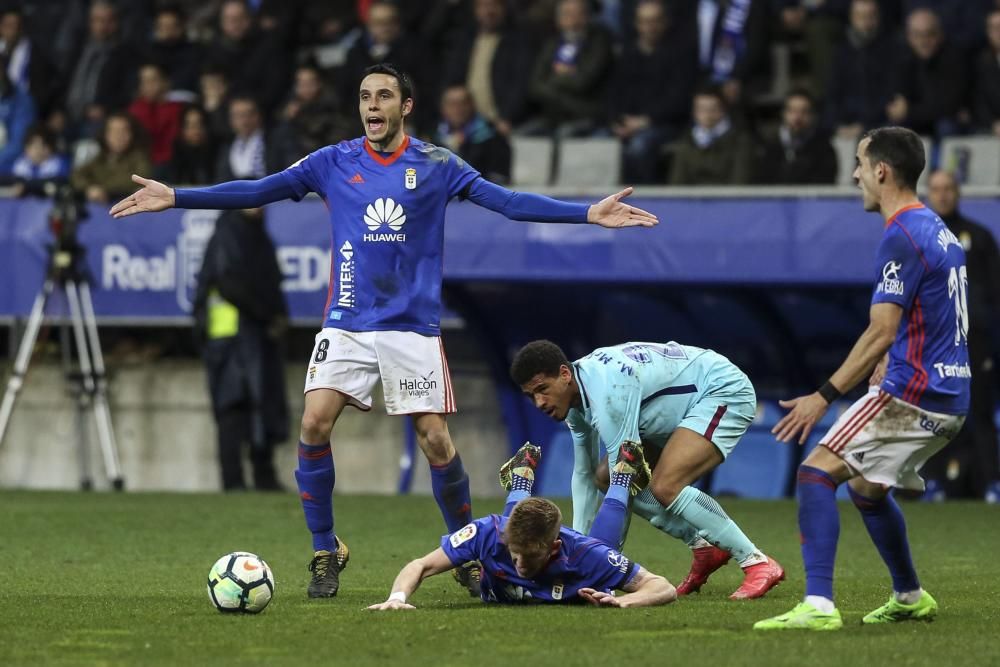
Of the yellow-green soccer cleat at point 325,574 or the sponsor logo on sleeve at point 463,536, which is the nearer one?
the sponsor logo on sleeve at point 463,536

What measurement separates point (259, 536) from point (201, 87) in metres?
7.35

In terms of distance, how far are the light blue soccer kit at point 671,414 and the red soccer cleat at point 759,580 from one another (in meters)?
0.07

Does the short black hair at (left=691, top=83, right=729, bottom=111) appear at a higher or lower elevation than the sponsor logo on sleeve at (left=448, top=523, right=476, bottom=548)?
higher

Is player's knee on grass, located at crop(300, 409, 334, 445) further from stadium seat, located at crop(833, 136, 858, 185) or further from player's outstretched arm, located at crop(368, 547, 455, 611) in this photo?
stadium seat, located at crop(833, 136, 858, 185)

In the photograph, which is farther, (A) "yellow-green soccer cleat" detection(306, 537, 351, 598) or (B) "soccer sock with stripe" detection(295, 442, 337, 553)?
(B) "soccer sock with stripe" detection(295, 442, 337, 553)

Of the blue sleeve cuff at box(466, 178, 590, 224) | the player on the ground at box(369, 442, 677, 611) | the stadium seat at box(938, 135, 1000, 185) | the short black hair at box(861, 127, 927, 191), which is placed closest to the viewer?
the short black hair at box(861, 127, 927, 191)

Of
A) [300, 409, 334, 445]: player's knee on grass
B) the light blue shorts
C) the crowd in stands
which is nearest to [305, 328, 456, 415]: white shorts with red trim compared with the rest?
[300, 409, 334, 445]: player's knee on grass

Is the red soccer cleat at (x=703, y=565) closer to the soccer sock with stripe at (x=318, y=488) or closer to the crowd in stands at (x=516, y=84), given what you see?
the soccer sock with stripe at (x=318, y=488)

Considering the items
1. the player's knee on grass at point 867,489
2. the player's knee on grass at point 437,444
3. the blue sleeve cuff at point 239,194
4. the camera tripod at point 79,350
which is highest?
the blue sleeve cuff at point 239,194

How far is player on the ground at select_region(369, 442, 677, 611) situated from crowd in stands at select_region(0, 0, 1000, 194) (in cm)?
707

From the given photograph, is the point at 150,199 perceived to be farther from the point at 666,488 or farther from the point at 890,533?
the point at 890,533

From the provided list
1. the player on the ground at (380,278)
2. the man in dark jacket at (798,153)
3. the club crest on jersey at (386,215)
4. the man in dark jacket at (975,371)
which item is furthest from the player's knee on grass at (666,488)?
the man in dark jacket at (798,153)

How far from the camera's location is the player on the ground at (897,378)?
6383 millimetres

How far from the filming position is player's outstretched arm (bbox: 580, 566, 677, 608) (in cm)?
723
